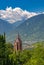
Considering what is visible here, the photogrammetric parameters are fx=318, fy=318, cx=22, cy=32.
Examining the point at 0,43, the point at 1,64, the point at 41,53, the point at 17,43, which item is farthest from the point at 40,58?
the point at 17,43

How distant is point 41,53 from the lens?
58406 millimetres

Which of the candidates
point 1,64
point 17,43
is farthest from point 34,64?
point 17,43

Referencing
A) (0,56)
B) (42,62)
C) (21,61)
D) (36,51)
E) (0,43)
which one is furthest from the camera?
(21,61)

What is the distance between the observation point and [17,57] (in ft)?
354

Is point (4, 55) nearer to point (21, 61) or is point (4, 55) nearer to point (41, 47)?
point (41, 47)

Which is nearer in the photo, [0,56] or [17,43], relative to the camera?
[0,56]

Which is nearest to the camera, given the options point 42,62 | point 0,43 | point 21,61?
point 42,62

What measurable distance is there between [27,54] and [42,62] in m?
48.0

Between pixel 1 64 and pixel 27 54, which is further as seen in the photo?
pixel 27 54

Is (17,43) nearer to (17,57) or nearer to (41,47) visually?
(17,57)

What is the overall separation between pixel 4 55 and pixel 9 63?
10.5 feet

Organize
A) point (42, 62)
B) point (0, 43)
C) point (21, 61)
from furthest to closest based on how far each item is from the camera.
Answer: point (21, 61) < point (0, 43) < point (42, 62)

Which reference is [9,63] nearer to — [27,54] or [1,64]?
[1,64]

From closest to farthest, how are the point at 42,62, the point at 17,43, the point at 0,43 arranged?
the point at 42,62
the point at 0,43
the point at 17,43
